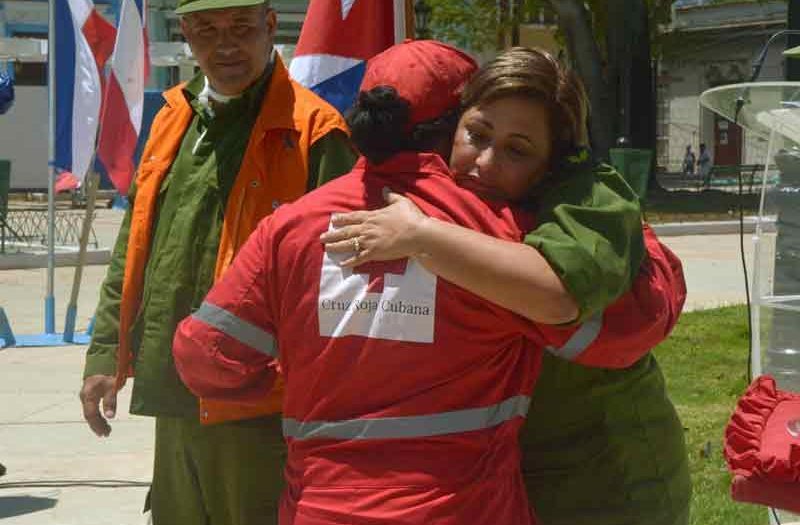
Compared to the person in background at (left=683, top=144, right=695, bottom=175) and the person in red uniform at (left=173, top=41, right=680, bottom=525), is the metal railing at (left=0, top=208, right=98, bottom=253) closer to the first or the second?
the person in red uniform at (left=173, top=41, right=680, bottom=525)

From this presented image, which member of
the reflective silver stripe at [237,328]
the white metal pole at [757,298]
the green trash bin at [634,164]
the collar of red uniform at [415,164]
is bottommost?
the green trash bin at [634,164]

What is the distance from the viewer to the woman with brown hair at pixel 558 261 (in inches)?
82.4

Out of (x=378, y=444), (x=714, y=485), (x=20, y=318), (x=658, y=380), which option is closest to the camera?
(x=378, y=444)

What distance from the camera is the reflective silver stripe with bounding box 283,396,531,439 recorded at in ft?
7.23

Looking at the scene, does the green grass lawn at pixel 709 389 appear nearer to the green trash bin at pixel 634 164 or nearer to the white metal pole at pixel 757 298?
the white metal pole at pixel 757 298

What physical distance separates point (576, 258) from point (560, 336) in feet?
0.50

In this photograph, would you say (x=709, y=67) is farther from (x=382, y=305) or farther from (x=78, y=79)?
(x=382, y=305)

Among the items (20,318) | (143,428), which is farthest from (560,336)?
(20,318)

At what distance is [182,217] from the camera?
333 cm

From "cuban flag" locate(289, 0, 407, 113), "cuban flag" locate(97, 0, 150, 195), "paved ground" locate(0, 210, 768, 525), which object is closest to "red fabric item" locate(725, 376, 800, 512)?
"cuban flag" locate(289, 0, 407, 113)

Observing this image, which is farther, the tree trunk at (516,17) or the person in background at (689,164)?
the person in background at (689,164)

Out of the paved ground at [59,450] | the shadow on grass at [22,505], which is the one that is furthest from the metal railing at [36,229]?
the shadow on grass at [22,505]

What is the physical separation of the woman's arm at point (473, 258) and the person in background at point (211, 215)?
110 cm

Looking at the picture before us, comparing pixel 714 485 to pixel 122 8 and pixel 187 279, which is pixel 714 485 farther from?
pixel 122 8
